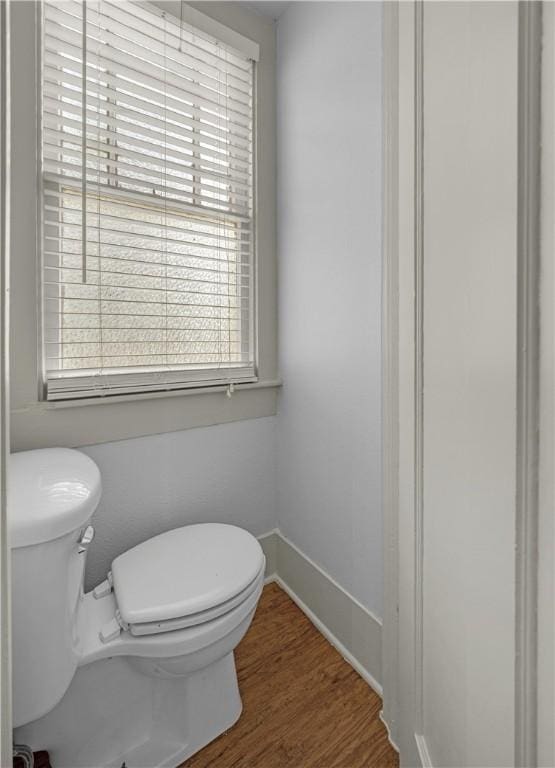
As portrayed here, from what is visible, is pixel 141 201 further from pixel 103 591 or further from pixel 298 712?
pixel 298 712

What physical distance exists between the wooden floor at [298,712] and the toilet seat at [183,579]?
1.34 ft

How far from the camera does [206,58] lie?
136cm

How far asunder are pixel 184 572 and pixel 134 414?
0.53m

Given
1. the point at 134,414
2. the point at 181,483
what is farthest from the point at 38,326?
the point at 181,483

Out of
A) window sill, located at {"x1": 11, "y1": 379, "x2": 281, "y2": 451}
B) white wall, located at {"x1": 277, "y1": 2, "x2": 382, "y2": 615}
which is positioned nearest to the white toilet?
window sill, located at {"x1": 11, "y1": 379, "x2": 281, "y2": 451}

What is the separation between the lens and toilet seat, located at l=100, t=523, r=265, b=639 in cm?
85

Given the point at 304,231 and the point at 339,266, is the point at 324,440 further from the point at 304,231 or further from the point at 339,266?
the point at 304,231

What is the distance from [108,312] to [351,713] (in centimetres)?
137

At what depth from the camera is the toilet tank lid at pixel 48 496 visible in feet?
2.29

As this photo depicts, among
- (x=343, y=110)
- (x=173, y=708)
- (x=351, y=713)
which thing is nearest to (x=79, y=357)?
(x=173, y=708)

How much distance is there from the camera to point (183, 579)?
942mm

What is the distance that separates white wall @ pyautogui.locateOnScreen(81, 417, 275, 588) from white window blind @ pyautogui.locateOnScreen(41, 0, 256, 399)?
0.67 ft

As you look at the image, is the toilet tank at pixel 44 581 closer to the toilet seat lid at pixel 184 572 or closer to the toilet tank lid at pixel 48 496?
the toilet tank lid at pixel 48 496

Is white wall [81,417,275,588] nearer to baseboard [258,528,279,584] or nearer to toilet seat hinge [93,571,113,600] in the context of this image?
baseboard [258,528,279,584]
